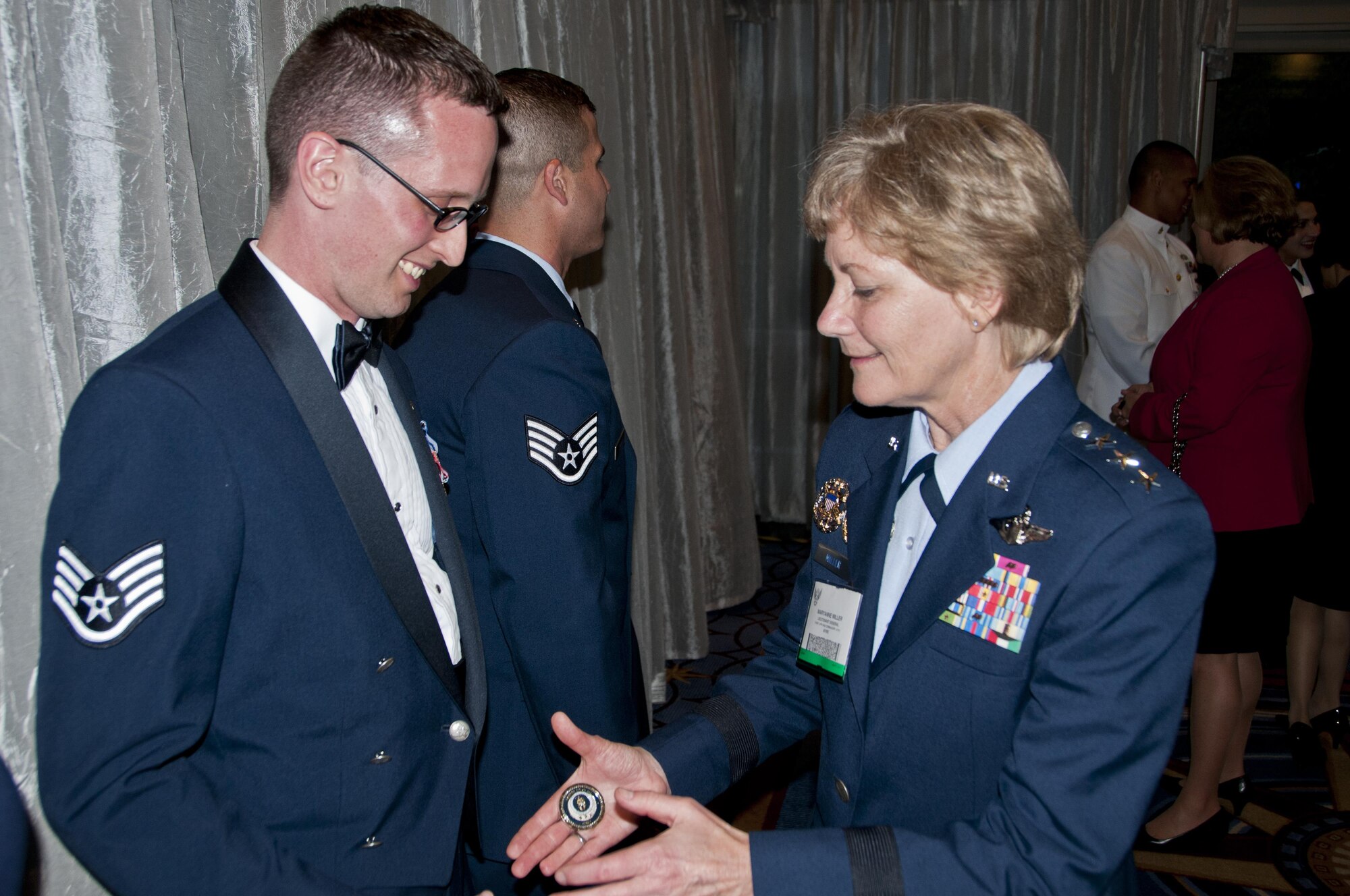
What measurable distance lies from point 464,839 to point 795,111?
182 inches

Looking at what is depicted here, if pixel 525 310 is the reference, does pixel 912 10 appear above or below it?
above

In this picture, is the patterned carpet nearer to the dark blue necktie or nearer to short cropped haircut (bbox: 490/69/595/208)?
the dark blue necktie

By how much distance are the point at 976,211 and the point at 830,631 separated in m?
0.59

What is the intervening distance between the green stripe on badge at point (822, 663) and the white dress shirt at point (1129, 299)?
9.10 feet

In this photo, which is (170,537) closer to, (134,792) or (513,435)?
(134,792)

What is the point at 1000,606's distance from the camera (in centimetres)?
114

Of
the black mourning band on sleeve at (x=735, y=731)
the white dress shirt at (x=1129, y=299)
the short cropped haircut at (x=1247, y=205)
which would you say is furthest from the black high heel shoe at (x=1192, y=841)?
the black mourning band on sleeve at (x=735, y=731)

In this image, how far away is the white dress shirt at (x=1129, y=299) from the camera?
3.83 metres

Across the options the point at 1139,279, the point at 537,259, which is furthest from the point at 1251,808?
the point at 537,259

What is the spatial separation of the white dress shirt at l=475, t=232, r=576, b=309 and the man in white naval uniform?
259 centimetres

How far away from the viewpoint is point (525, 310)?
1.77 metres

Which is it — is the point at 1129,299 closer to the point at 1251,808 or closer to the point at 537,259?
the point at 1251,808

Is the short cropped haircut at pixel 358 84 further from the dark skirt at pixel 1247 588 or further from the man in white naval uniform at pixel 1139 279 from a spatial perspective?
the man in white naval uniform at pixel 1139 279

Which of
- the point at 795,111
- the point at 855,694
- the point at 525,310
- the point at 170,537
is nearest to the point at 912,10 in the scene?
the point at 795,111
